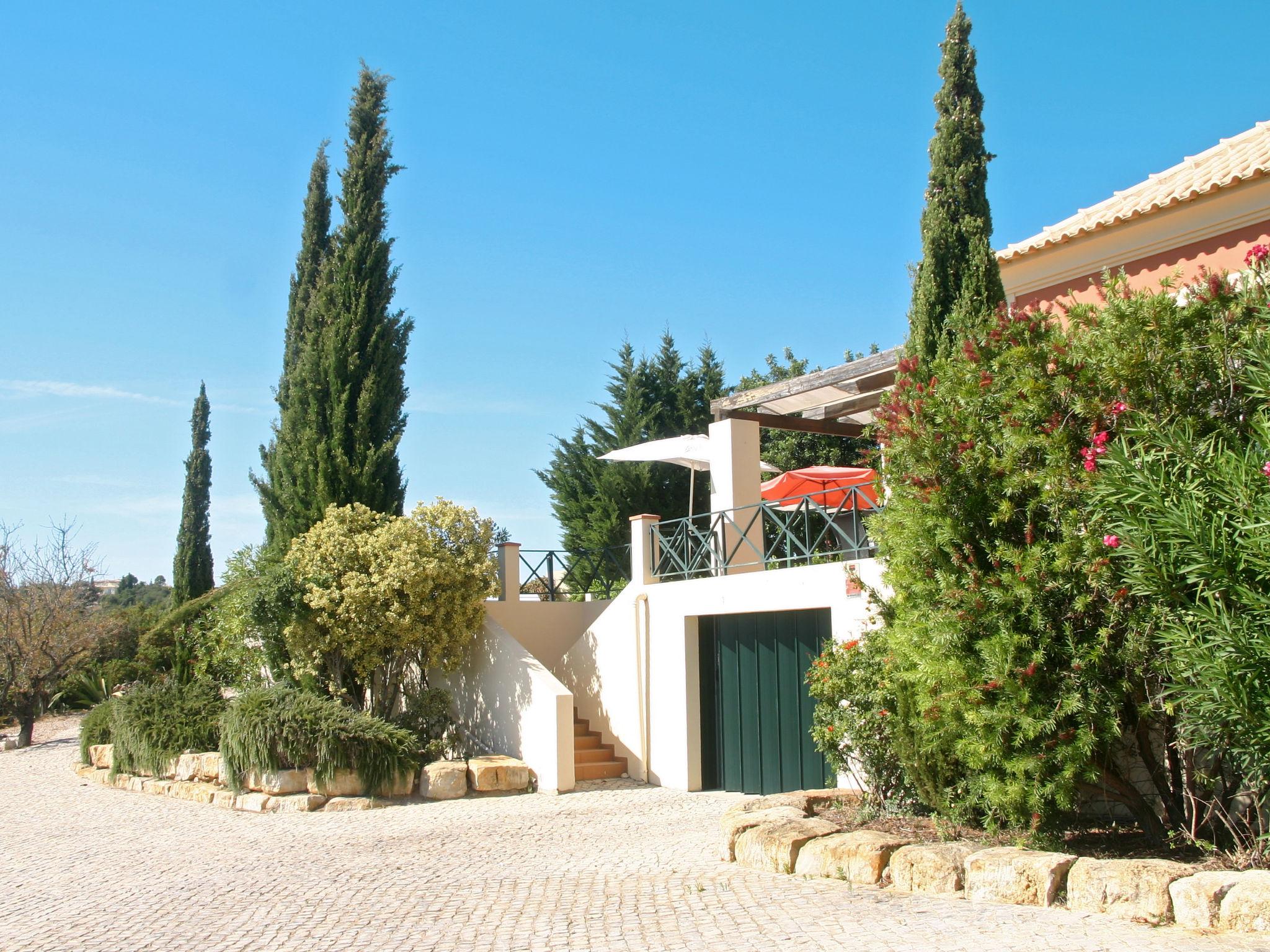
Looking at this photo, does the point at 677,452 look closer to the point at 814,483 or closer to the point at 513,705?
the point at 814,483

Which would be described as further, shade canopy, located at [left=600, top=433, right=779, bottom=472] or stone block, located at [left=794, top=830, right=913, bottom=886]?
shade canopy, located at [left=600, top=433, right=779, bottom=472]

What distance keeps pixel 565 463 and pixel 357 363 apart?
22.8 feet

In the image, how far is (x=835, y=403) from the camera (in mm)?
12688

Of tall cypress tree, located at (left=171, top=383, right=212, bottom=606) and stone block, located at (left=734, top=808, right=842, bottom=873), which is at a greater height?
tall cypress tree, located at (left=171, top=383, right=212, bottom=606)

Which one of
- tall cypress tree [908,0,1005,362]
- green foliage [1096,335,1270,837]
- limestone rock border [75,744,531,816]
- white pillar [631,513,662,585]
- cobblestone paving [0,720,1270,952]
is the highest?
tall cypress tree [908,0,1005,362]

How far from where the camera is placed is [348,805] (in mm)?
11930

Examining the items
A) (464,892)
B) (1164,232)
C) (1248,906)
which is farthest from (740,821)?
(1164,232)

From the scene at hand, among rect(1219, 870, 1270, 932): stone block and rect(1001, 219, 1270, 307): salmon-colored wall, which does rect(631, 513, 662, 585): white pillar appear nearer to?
rect(1001, 219, 1270, 307): salmon-colored wall

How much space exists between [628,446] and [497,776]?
12.2 m

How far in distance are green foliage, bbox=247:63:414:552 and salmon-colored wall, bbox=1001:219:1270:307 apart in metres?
11.0

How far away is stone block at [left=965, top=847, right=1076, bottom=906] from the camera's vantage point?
6.09 m

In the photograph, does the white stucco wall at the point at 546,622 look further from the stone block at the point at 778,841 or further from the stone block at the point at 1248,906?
the stone block at the point at 1248,906

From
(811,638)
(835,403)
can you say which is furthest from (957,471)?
(835,403)

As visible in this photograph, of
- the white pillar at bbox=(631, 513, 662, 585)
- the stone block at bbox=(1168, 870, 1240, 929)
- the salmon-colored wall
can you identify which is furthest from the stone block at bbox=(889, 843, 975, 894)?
the white pillar at bbox=(631, 513, 662, 585)
